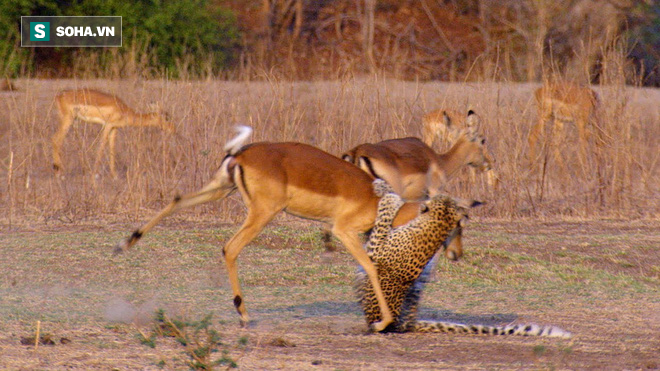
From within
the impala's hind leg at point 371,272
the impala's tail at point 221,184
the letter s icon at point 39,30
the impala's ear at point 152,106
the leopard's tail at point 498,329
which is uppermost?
the letter s icon at point 39,30

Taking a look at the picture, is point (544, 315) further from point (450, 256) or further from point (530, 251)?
point (530, 251)

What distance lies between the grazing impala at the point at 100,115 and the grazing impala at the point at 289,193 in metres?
4.35

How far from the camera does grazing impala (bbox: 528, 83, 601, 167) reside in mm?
10180

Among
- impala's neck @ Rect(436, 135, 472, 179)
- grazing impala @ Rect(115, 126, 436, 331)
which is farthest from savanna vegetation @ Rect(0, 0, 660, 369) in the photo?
impala's neck @ Rect(436, 135, 472, 179)

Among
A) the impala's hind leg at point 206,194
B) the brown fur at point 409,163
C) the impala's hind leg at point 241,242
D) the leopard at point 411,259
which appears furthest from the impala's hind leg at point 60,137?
the leopard at point 411,259

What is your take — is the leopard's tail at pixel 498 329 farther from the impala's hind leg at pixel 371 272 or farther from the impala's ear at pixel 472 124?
the impala's ear at pixel 472 124

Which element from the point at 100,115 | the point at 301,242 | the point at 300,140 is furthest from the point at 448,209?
the point at 100,115

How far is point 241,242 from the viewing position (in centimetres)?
550

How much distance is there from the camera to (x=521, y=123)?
1040 cm

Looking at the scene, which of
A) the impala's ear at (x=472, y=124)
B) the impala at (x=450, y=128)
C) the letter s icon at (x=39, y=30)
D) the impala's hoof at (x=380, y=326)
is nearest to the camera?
the impala's hoof at (x=380, y=326)

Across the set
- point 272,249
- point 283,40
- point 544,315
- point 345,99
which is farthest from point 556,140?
point 283,40

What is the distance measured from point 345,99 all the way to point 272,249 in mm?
2796

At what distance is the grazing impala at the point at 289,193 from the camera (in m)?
5.49

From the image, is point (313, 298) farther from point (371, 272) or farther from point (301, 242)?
point (301, 242)
